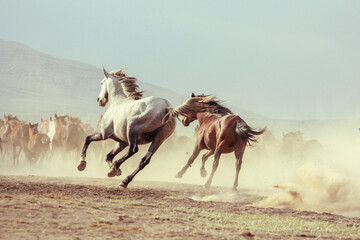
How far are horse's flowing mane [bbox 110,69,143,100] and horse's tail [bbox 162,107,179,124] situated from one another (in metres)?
1.42

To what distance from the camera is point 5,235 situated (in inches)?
265

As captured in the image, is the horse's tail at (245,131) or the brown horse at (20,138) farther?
the brown horse at (20,138)

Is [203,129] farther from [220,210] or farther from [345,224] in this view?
[345,224]

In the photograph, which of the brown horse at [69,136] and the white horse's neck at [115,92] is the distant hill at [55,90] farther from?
the white horse's neck at [115,92]

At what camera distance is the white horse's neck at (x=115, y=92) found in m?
14.1

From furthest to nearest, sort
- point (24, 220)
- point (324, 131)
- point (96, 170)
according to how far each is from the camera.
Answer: point (324, 131) → point (96, 170) → point (24, 220)

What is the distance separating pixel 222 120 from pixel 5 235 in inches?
340

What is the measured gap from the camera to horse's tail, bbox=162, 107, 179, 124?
497 inches

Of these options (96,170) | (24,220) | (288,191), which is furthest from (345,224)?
(96,170)

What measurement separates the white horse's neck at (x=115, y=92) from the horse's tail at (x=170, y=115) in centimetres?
161

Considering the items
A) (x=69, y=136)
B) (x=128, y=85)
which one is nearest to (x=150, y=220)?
(x=128, y=85)

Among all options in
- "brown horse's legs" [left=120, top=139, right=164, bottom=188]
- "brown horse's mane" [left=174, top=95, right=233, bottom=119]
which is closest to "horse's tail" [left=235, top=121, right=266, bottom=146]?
"brown horse's mane" [left=174, top=95, right=233, bottom=119]

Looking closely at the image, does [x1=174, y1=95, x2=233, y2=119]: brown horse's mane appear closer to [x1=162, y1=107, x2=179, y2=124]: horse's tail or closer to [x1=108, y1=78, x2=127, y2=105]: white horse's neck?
[x1=162, y1=107, x2=179, y2=124]: horse's tail

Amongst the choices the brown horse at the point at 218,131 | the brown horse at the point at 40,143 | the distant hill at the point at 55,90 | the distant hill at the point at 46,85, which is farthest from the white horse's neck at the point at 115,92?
the distant hill at the point at 46,85
